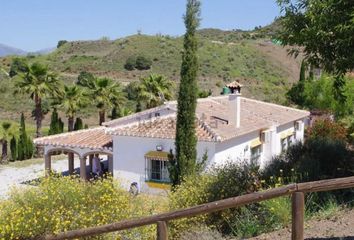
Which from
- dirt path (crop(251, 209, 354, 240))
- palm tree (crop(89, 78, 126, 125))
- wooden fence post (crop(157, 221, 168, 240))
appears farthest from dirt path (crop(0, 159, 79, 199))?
wooden fence post (crop(157, 221, 168, 240))

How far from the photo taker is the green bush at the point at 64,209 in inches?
359

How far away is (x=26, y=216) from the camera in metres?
9.27

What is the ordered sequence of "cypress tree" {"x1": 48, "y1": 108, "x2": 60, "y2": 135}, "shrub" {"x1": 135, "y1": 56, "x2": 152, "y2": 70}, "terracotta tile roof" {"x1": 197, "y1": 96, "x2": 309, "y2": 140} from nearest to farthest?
"terracotta tile roof" {"x1": 197, "y1": 96, "x2": 309, "y2": 140}
"cypress tree" {"x1": 48, "y1": 108, "x2": 60, "y2": 135}
"shrub" {"x1": 135, "y1": 56, "x2": 152, "y2": 70}

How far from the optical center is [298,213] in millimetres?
4504

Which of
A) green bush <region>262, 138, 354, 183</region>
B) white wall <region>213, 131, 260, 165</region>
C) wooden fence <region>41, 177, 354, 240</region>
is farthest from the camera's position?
white wall <region>213, 131, 260, 165</region>

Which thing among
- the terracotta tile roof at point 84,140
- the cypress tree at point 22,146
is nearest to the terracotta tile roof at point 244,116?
the terracotta tile roof at point 84,140

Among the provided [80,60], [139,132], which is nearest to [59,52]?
Result: [80,60]

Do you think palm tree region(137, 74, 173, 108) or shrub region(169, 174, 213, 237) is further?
palm tree region(137, 74, 173, 108)

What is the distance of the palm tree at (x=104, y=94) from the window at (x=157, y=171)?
41.5ft

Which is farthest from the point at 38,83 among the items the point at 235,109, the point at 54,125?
the point at 235,109

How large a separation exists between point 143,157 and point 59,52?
71.1 meters

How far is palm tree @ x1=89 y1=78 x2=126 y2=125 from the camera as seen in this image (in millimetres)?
33031

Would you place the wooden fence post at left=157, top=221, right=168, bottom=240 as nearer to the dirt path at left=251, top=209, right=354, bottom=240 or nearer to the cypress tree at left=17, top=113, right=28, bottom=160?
the dirt path at left=251, top=209, right=354, bottom=240

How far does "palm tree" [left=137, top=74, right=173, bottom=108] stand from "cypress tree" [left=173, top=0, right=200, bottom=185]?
1466 centimetres
